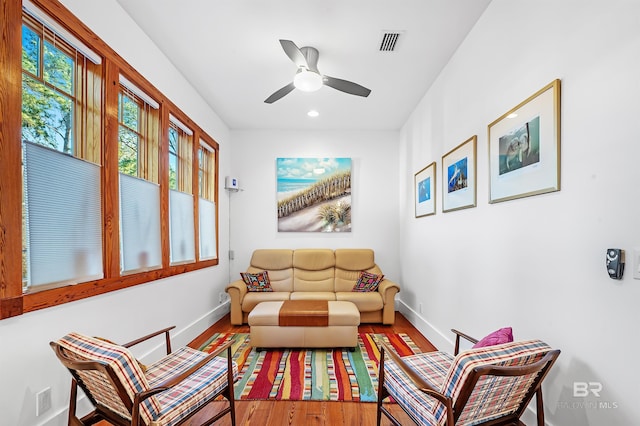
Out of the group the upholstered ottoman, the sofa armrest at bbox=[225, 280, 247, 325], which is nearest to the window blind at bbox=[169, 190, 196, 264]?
the sofa armrest at bbox=[225, 280, 247, 325]

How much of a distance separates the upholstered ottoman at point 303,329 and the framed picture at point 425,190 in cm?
→ 151

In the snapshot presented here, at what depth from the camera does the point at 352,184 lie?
16.6ft

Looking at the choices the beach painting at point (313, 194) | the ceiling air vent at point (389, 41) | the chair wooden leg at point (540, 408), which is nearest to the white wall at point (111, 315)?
the beach painting at point (313, 194)

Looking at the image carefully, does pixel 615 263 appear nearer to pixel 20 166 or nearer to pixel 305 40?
pixel 305 40

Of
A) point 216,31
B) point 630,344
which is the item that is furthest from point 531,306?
point 216,31

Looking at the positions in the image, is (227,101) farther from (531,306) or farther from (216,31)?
(531,306)

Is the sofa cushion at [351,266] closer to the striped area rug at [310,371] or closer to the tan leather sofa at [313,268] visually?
the tan leather sofa at [313,268]

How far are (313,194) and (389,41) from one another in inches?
107

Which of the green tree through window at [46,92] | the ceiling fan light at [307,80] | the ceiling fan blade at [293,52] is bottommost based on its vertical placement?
the green tree through window at [46,92]

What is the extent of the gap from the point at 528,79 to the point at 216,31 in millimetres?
2321

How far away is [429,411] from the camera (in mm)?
1462

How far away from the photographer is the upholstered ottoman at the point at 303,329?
3.19m

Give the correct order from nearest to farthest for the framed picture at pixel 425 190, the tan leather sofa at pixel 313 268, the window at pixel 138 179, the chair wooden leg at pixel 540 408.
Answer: the chair wooden leg at pixel 540 408
the window at pixel 138 179
the framed picture at pixel 425 190
the tan leather sofa at pixel 313 268

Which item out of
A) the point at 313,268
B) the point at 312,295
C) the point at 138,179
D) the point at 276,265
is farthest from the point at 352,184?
the point at 138,179
